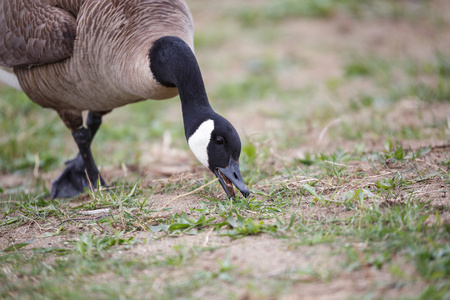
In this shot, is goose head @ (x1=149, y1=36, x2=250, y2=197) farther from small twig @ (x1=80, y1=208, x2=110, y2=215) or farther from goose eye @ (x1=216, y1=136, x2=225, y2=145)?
small twig @ (x1=80, y1=208, x2=110, y2=215)

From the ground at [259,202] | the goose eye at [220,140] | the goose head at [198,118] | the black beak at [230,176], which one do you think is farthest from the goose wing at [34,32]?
the black beak at [230,176]

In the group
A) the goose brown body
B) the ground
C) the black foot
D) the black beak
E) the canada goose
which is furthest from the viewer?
the black foot

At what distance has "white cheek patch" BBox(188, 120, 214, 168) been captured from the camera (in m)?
3.67

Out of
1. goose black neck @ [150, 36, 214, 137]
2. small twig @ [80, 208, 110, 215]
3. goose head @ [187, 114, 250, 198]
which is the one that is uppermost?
goose black neck @ [150, 36, 214, 137]

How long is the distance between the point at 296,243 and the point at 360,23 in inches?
378

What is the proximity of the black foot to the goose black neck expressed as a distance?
4.71ft

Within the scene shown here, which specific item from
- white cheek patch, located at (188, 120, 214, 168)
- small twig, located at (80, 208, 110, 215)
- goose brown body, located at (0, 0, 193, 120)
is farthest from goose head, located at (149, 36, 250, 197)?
small twig, located at (80, 208, 110, 215)

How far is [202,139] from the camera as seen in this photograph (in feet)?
12.2

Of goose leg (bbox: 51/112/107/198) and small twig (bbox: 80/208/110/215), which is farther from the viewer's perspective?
goose leg (bbox: 51/112/107/198)

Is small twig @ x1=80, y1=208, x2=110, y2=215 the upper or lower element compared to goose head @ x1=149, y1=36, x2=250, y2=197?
lower

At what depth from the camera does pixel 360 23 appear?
11.1 m

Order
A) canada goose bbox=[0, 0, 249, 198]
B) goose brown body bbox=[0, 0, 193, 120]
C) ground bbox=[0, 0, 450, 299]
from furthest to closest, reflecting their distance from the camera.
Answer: goose brown body bbox=[0, 0, 193, 120], canada goose bbox=[0, 0, 249, 198], ground bbox=[0, 0, 450, 299]

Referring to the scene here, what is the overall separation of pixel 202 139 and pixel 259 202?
71 cm

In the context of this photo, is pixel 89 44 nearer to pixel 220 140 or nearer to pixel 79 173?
pixel 79 173
